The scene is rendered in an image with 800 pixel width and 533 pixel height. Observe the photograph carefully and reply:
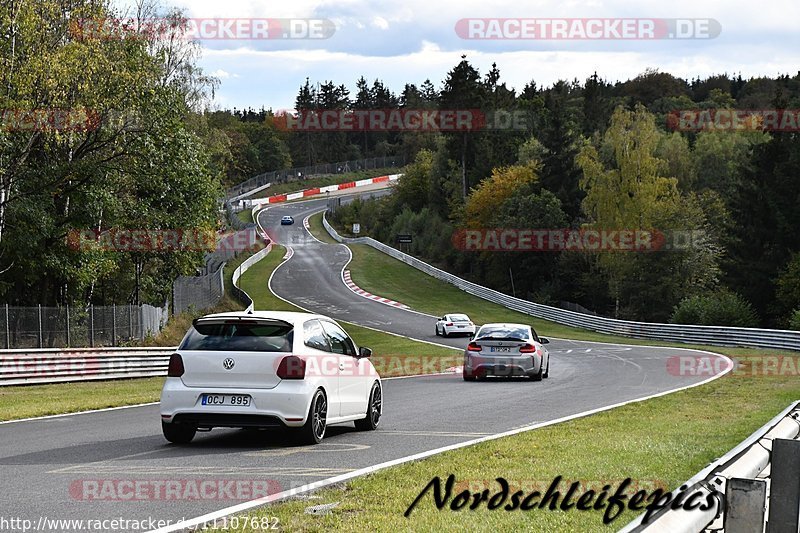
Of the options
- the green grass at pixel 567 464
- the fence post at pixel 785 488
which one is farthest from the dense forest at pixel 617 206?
the fence post at pixel 785 488

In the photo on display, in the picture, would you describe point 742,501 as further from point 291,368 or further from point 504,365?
point 504,365

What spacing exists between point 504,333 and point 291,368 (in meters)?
15.2

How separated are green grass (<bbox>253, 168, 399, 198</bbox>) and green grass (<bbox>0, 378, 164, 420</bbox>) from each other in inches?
4734

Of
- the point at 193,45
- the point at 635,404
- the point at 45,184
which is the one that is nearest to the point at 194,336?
the point at 635,404

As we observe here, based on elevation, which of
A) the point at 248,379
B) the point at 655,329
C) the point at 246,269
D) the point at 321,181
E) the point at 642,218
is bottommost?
the point at 655,329

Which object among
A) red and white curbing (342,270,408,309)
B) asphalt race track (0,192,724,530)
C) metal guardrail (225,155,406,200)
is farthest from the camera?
metal guardrail (225,155,406,200)

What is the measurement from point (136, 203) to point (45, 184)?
7.28 meters

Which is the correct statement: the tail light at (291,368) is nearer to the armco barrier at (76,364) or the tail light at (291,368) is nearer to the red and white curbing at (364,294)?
the armco barrier at (76,364)

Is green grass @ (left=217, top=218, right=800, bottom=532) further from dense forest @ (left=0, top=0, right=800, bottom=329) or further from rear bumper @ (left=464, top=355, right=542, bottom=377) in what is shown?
dense forest @ (left=0, top=0, right=800, bottom=329)

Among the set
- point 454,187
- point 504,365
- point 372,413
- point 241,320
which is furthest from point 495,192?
point 241,320

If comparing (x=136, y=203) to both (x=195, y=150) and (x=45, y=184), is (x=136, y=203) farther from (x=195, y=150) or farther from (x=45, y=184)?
(x=45, y=184)

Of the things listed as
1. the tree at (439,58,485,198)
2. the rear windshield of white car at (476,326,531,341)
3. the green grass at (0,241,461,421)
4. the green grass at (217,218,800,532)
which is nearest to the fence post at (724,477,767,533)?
the green grass at (217,218,800,532)

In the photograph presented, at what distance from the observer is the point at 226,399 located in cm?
1252

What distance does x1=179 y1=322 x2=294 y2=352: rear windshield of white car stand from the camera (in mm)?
12773
